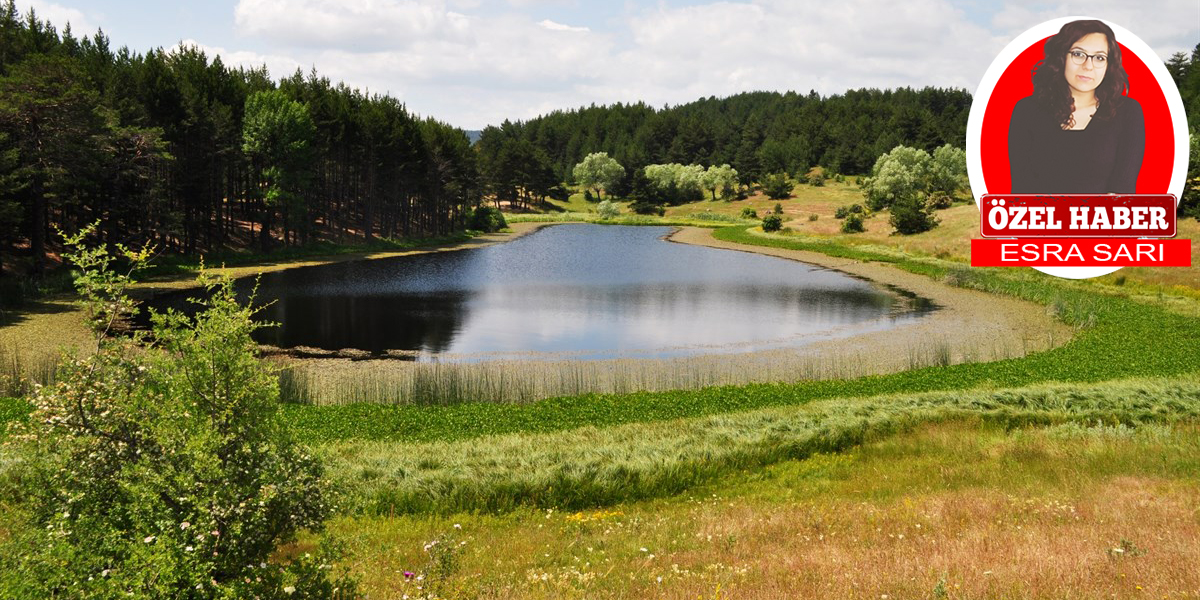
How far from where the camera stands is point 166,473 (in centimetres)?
762

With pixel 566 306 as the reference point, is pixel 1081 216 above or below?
above

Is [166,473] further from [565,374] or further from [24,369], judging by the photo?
[24,369]

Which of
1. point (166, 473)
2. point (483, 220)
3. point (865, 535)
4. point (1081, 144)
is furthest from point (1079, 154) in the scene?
point (483, 220)

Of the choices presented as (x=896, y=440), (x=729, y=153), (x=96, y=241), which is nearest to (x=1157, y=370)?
(x=896, y=440)

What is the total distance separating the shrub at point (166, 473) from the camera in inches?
283

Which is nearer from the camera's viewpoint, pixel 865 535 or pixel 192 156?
pixel 865 535

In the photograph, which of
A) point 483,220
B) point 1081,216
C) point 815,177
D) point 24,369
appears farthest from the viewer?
point 815,177

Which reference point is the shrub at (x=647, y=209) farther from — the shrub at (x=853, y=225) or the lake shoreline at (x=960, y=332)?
the lake shoreline at (x=960, y=332)

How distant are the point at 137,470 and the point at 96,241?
59.7m

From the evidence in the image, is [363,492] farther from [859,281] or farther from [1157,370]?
[859,281]

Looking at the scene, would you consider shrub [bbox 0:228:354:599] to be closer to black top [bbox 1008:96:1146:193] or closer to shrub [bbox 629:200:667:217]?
black top [bbox 1008:96:1146:193]

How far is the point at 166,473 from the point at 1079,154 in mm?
59906

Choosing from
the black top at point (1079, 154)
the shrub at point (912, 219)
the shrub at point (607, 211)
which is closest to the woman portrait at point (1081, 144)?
the black top at point (1079, 154)

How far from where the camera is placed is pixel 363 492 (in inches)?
549
